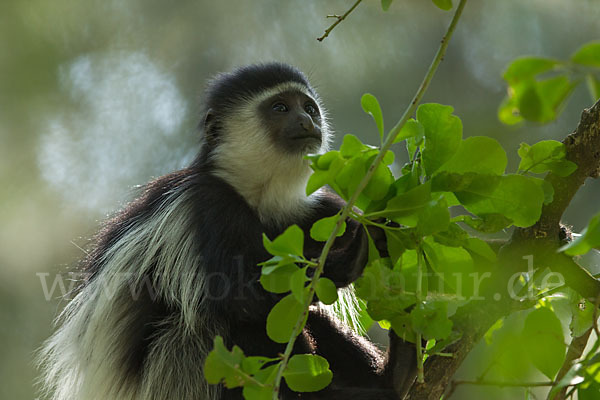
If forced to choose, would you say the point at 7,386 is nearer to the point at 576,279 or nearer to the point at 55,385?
the point at 55,385

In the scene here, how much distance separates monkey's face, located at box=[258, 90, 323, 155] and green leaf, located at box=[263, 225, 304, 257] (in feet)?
4.72

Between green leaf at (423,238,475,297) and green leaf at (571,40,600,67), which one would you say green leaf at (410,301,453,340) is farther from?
green leaf at (571,40,600,67)

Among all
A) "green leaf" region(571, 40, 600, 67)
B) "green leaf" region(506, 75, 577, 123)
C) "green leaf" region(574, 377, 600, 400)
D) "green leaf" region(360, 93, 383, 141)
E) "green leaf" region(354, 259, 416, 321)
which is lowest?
"green leaf" region(574, 377, 600, 400)

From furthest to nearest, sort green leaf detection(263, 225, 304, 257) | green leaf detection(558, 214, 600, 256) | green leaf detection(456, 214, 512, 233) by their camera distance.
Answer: green leaf detection(456, 214, 512, 233) < green leaf detection(263, 225, 304, 257) < green leaf detection(558, 214, 600, 256)

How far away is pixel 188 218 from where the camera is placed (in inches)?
87.9

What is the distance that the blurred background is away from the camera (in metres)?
5.55

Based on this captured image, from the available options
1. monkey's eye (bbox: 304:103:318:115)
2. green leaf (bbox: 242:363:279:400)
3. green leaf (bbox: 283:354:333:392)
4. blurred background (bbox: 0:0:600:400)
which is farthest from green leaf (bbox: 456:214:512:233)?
blurred background (bbox: 0:0:600:400)

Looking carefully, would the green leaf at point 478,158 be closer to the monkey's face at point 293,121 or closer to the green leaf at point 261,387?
the green leaf at point 261,387

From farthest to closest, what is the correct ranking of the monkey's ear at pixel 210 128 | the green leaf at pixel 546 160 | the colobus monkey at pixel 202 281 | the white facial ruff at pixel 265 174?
1. the monkey's ear at pixel 210 128
2. the white facial ruff at pixel 265 174
3. the colobus monkey at pixel 202 281
4. the green leaf at pixel 546 160

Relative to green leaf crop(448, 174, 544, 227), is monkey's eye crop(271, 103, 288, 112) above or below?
above

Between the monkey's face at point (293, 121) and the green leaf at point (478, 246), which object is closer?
the green leaf at point (478, 246)

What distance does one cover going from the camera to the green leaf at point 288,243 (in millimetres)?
1059

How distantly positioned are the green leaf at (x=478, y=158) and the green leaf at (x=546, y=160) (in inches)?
9.0

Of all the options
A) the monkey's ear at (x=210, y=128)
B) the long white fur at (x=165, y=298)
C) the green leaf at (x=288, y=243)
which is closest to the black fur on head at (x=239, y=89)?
the monkey's ear at (x=210, y=128)
